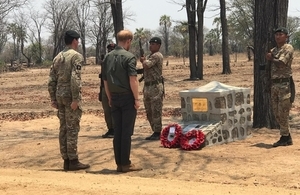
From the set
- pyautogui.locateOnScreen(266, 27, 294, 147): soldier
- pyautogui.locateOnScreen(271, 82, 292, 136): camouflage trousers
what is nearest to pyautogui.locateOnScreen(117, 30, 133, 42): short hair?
pyautogui.locateOnScreen(266, 27, 294, 147): soldier

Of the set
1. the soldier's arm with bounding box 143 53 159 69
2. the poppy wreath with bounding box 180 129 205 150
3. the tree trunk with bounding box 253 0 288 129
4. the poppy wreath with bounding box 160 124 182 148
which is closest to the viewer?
the poppy wreath with bounding box 180 129 205 150

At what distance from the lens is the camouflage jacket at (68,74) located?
5.55 meters

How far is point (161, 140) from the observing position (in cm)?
704

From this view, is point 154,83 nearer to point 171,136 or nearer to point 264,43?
point 171,136

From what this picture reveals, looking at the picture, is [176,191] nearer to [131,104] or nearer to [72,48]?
[131,104]

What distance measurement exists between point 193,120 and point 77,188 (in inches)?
133

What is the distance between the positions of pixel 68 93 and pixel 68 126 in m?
0.44

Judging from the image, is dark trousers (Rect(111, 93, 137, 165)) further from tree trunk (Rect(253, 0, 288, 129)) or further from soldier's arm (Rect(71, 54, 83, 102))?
tree trunk (Rect(253, 0, 288, 129))

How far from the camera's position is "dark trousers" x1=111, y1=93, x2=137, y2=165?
5.49 m

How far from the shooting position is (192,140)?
671cm

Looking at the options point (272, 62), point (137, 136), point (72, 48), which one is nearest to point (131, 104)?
point (72, 48)

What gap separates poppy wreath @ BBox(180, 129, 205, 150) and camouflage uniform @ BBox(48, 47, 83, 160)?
71.2 inches

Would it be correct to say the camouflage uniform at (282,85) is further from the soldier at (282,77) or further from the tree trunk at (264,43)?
the tree trunk at (264,43)

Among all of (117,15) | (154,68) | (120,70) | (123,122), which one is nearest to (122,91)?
(120,70)
